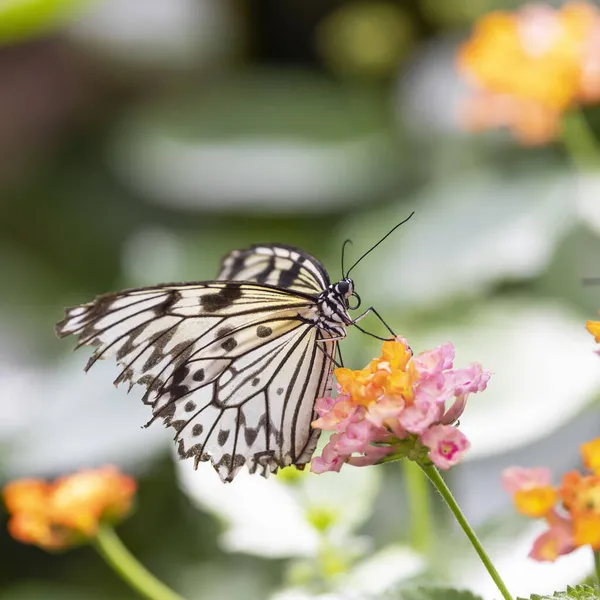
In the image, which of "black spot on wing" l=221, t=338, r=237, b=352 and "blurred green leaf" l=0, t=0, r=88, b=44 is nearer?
"black spot on wing" l=221, t=338, r=237, b=352

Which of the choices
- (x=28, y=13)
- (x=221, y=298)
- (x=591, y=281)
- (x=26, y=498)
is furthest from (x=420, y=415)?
(x=28, y=13)

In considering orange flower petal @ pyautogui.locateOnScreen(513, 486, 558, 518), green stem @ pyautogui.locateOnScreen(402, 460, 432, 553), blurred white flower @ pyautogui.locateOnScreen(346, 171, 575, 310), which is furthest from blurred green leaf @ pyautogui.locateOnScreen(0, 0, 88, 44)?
orange flower petal @ pyautogui.locateOnScreen(513, 486, 558, 518)

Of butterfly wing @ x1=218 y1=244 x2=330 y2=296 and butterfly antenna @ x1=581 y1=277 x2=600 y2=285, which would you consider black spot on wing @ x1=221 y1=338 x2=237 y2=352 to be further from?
butterfly antenna @ x1=581 y1=277 x2=600 y2=285

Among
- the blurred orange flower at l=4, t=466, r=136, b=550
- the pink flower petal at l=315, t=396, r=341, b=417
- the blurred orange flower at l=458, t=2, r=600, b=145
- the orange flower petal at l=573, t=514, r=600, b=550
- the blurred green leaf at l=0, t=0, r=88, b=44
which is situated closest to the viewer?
the orange flower petal at l=573, t=514, r=600, b=550

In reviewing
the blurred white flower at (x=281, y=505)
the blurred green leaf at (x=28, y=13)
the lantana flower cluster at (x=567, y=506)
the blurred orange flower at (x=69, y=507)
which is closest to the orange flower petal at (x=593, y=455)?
the lantana flower cluster at (x=567, y=506)

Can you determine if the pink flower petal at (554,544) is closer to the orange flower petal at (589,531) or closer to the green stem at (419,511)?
the orange flower petal at (589,531)

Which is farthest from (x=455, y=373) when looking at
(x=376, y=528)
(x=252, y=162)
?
(x=252, y=162)

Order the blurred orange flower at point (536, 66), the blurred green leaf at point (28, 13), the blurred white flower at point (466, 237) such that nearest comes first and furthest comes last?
the blurred orange flower at point (536, 66), the blurred white flower at point (466, 237), the blurred green leaf at point (28, 13)
